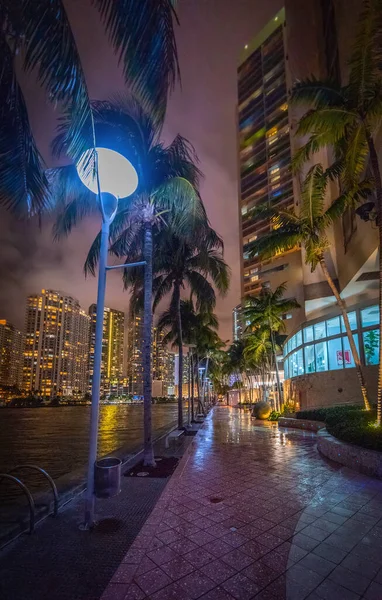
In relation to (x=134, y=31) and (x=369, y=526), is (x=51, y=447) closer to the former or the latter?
(x=369, y=526)

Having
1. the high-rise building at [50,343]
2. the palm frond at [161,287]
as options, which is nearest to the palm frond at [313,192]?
the palm frond at [161,287]

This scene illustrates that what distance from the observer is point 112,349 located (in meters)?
183

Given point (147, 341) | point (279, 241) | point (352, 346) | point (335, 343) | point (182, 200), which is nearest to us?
point (182, 200)

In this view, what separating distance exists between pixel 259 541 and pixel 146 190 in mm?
8635

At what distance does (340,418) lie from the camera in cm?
1104

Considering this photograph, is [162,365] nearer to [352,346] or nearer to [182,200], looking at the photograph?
[352,346]

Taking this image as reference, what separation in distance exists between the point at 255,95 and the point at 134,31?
125 meters

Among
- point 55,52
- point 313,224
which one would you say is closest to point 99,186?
point 55,52

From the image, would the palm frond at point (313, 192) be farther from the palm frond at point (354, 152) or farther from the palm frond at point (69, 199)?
the palm frond at point (69, 199)

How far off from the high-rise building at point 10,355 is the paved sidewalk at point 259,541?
6135 inches

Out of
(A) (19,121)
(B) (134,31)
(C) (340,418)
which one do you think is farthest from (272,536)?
(C) (340,418)

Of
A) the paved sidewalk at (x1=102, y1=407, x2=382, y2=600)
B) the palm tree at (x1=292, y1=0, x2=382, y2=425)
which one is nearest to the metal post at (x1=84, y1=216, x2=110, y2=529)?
the paved sidewalk at (x1=102, y1=407, x2=382, y2=600)

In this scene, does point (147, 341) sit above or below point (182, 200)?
below

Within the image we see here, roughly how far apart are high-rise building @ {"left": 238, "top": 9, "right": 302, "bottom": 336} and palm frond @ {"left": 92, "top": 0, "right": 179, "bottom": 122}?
87836 millimetres
